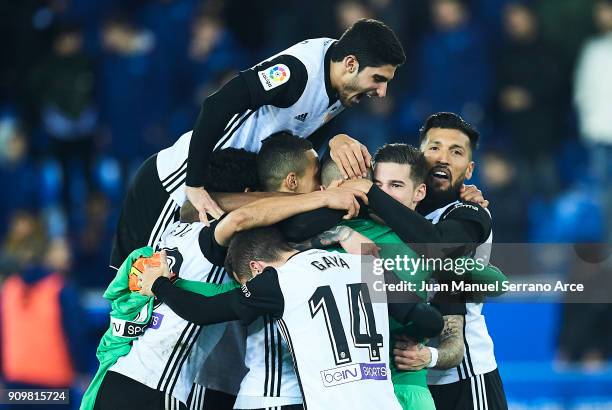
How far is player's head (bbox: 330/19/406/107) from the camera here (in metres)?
6.27

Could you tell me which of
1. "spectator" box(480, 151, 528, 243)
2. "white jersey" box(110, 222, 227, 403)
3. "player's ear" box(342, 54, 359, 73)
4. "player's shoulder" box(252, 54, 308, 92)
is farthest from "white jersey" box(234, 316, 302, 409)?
"spectator" box(480, 151, 528, 243)

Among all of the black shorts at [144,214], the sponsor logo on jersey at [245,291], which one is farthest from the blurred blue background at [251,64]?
the sponsor logo on jersey at [245,291]

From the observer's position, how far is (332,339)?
5.50m

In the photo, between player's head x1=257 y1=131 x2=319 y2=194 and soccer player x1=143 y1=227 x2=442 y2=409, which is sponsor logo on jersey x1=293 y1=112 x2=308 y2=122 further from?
soccer player x1=143 y1=227 x2=442 y2=409

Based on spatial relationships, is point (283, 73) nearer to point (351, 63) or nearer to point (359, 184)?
point (351, 63)

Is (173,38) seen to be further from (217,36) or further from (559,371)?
(559,371)

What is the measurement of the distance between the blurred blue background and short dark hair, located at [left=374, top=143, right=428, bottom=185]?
16.5 feet

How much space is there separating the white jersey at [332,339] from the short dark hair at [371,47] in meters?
1.24

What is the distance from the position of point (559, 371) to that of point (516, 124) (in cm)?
269

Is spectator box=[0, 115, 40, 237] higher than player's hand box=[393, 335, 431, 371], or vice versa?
spectator box=[0, 115, 40, 237]

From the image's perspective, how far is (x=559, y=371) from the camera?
10.2m

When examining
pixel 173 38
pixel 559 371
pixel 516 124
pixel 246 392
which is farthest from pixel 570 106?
pixel 246 392

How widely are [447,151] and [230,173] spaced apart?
1139mm

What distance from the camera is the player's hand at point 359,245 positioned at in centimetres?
579
